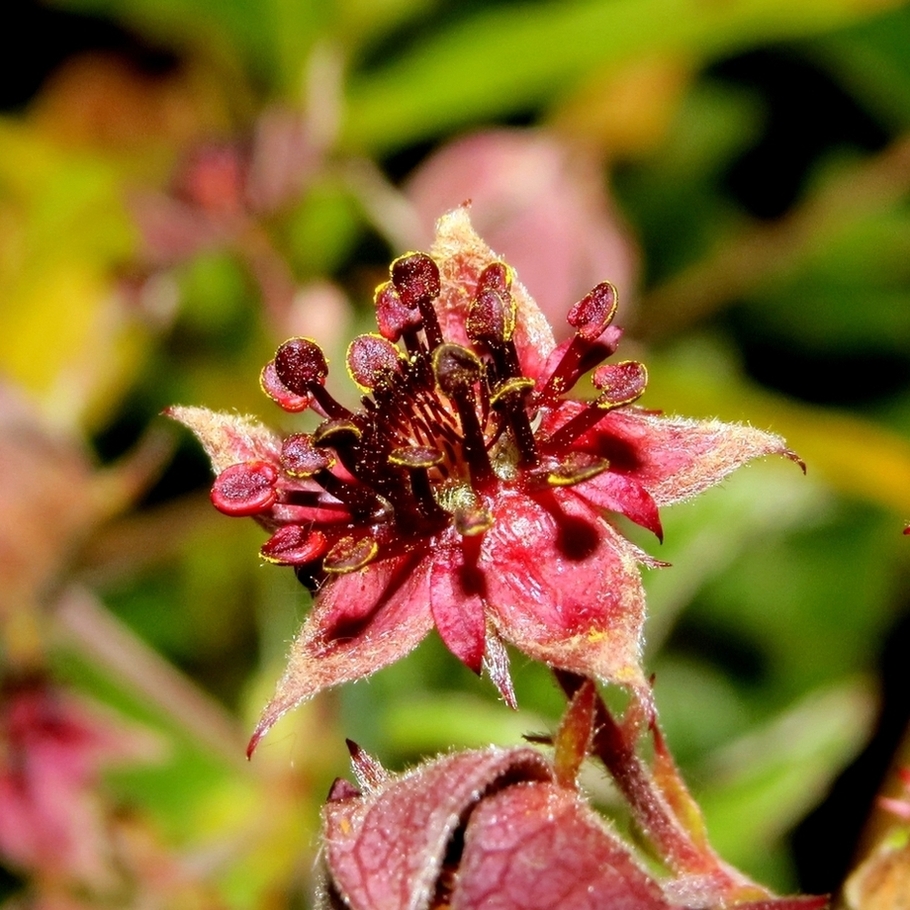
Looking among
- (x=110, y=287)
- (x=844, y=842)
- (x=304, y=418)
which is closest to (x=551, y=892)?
(x=304, y=418)

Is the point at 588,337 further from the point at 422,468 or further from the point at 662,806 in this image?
the point at 662,806

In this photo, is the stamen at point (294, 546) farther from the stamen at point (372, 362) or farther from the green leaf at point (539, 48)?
the green leaf at point (539, 48)

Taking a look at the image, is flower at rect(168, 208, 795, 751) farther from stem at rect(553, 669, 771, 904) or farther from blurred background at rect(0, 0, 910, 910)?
blurred background at rect(0, 0, 910, 910)

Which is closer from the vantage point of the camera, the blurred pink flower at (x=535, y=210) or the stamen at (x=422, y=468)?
the stamen at (x=422, y=468)

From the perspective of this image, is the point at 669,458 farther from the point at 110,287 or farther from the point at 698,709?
the point at 110,287

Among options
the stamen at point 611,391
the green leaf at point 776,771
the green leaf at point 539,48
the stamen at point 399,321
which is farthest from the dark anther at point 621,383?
the green leaf at point 539,48

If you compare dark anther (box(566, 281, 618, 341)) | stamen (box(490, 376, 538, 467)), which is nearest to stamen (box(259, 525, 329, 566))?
stamen (box(490, 376, 538, 467))
